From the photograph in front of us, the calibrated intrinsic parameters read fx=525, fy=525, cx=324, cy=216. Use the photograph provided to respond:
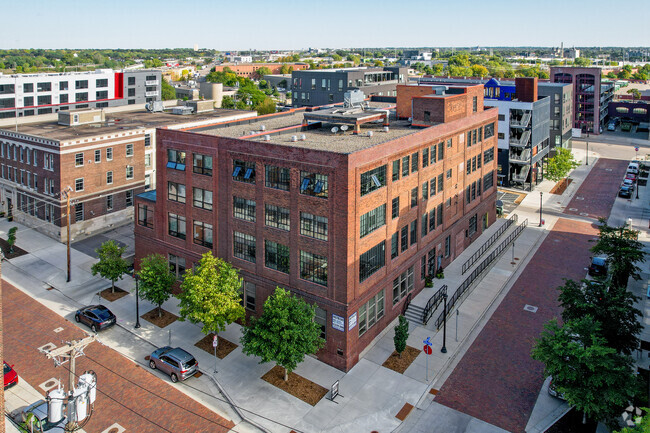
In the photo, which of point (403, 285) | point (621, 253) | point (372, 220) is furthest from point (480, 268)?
point (372, 220)

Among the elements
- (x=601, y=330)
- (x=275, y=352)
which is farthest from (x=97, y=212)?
(x=601, y=330)

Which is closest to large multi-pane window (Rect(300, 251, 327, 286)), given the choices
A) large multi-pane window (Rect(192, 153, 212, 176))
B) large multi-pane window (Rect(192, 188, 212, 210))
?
large multi-pane window (Rect(192, 188, 212, 210))

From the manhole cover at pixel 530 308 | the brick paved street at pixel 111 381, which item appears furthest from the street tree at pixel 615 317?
the brick paved street at pixel 111 381

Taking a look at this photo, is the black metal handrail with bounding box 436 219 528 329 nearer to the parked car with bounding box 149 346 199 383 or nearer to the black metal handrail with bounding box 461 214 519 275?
the black metal handrail with bounding box 461 214 519 275

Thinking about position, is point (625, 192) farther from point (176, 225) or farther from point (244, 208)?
point (176, 225)

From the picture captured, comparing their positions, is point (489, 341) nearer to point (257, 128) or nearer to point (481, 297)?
point (481, 297)

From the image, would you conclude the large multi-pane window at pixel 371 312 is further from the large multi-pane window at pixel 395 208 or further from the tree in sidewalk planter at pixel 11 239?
the tree in sidewalk planter at pixel 11 239
